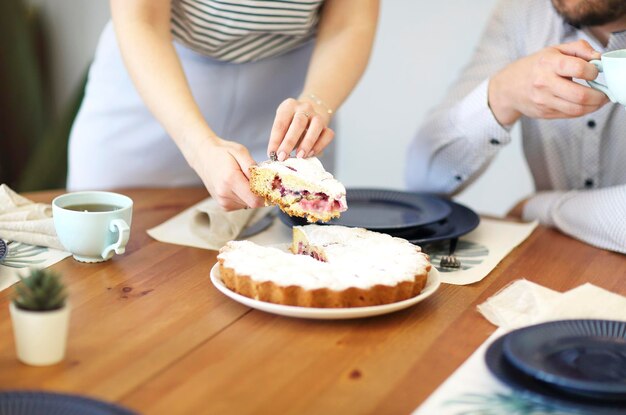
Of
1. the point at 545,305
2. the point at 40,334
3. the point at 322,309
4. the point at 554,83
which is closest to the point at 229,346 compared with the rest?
the point at 322,309

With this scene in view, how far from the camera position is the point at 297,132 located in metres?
1.54

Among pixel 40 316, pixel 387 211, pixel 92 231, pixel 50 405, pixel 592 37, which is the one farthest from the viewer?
pixel 592 37

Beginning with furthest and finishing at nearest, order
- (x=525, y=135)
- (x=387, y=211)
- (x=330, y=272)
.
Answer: (x=525, y=135), (x=387, y=211), (x=330, y=272)

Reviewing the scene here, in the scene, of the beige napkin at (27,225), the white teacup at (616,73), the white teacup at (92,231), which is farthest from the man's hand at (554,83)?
the beige napkin at (27,225)

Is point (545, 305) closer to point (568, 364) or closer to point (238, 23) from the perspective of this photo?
point (568, 364)

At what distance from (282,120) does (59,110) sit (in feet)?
9.03

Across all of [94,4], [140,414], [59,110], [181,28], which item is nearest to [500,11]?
[181,28]

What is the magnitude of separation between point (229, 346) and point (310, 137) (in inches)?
21.0

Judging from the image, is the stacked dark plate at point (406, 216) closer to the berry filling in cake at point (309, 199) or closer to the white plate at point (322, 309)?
the berry filling in cake at point (309, 199)

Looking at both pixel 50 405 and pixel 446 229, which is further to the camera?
pixel 446 229

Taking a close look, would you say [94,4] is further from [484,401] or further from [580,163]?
[484,401]

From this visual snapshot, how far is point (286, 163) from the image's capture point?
58.7 inches

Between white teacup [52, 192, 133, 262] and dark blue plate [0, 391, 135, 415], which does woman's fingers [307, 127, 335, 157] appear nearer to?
white teacup [52, 192, 133, 262]

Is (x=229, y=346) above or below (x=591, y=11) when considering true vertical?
below
